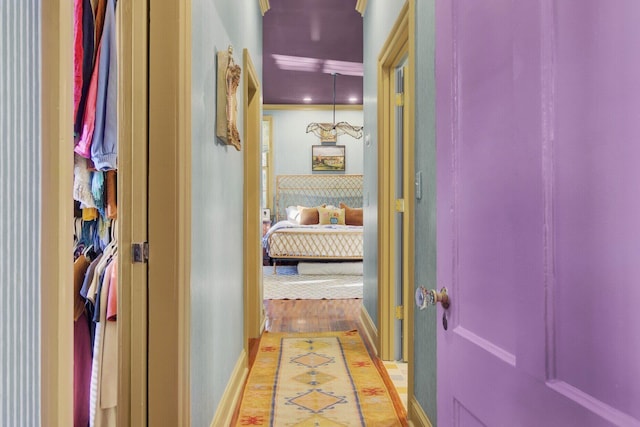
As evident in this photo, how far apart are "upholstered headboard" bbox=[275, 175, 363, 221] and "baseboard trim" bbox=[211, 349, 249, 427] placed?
237 inches

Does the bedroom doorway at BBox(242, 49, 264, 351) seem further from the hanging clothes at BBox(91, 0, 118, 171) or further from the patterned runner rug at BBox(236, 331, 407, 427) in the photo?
the hanging clothes at BBox(91, 0, 118, 171)

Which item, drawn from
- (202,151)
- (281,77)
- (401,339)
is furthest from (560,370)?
(281,77)

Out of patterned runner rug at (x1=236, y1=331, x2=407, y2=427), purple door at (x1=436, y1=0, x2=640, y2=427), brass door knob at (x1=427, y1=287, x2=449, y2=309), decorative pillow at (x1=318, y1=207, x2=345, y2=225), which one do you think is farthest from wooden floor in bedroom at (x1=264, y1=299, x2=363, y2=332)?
purple door at (x1=436, y1=0, x2=640, y2=427)

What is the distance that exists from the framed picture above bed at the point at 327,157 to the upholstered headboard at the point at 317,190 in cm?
20

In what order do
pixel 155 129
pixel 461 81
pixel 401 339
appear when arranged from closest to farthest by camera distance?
pixel 461 81
pixel 155 129
pixel 401 339

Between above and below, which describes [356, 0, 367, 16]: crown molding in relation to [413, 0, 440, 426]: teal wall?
above

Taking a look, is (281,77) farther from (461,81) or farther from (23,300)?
(23,300)

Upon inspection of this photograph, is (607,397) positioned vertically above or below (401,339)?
above

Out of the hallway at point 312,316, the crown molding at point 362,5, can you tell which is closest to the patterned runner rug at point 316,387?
the hallway at point 312,316

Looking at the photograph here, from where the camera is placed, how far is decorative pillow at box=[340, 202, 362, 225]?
27.2 feet

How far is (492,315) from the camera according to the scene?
90 centimetres

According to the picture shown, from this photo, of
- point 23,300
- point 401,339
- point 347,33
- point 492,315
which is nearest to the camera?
point 23,300

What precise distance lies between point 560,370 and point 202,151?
143 cm

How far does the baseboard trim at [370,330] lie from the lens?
11.2 ft
